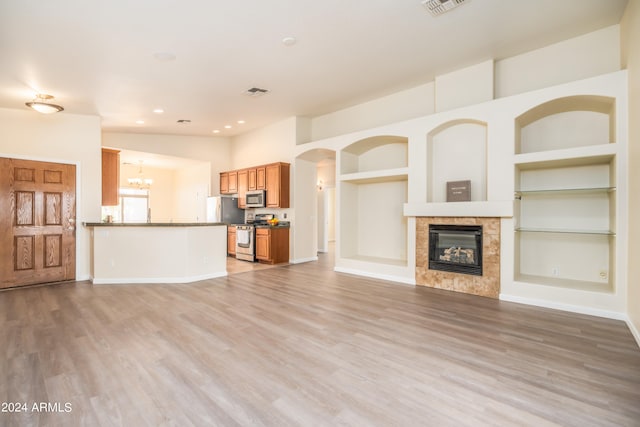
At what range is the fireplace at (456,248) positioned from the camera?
14.5ft

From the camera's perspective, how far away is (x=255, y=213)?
8.14 meters

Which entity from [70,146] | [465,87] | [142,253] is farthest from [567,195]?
[70,146]

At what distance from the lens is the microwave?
741cm

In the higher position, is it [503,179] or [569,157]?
[569,157]

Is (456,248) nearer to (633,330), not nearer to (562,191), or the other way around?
(562,191)

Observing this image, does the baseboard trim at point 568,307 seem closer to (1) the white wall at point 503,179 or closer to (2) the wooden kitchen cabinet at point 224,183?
(1) the white wall at point 503,179

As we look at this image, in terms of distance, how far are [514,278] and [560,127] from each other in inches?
84.3

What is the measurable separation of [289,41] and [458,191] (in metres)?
3.22

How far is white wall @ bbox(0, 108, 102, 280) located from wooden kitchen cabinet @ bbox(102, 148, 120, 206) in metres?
0.65

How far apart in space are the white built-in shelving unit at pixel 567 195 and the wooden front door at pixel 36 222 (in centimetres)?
724

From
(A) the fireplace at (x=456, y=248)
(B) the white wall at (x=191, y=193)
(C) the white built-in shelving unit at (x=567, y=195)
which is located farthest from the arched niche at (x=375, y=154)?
(B) the white wall at (x=191, y=193)

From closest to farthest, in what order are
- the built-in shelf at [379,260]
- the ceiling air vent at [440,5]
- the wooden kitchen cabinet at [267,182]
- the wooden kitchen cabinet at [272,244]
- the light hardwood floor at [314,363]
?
1. the light hardwood floor at [314,363]
2. the ceiling air vent at [440,5]
3. the built-in shelf at [379,260]
4. the wooden kitchen cabinet at [272,244]
5. the wooden kitchen cabinet at [267,182]

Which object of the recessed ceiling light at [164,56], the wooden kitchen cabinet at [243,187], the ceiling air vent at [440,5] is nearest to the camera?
the ceiling air vent at [440,5]

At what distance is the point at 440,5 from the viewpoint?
10.3 feet
